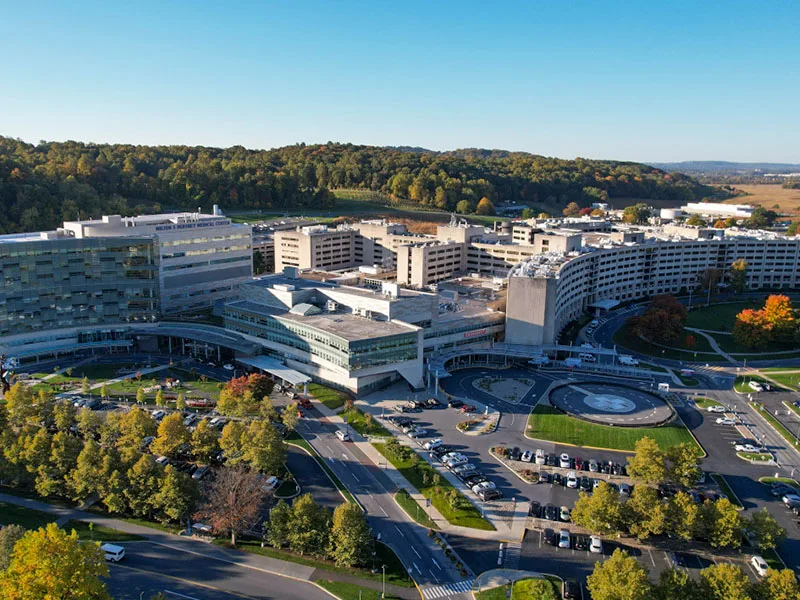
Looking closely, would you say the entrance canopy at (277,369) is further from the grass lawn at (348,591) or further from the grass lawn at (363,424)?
the grass lawn at (348,591)

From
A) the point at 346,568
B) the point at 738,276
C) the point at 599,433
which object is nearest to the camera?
the point at 346,568

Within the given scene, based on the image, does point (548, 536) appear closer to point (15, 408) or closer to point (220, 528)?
point (220, 528)

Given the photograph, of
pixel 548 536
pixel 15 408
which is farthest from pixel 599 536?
pixel 15 408

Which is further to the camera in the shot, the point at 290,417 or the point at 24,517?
the point at 290,417

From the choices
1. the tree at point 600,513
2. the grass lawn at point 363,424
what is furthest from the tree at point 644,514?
the grass lawn at point 363,424

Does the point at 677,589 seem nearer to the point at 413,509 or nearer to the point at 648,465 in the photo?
the point at 648,465

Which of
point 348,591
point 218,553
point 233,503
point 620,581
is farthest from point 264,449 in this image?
point 620,581
